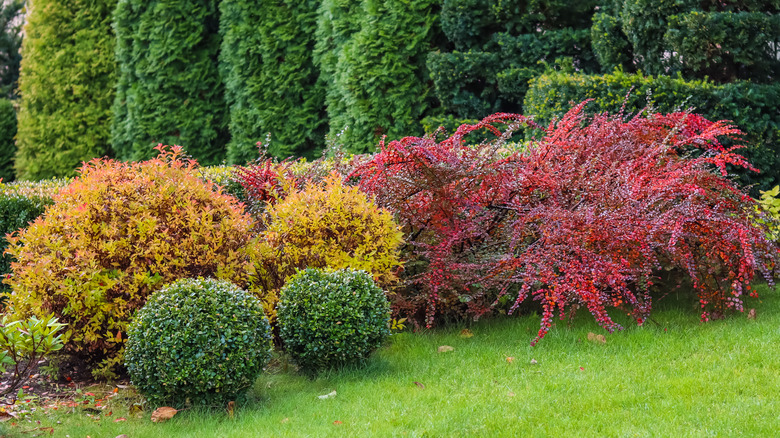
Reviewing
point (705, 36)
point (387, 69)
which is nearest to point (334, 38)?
point (387, 69)

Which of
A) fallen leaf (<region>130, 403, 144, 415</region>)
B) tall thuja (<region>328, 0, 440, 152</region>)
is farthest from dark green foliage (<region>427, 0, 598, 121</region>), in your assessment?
fallen leaf (<region>130, 403, 144, 415</region>)

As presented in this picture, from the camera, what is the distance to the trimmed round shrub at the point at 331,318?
4.17 meters

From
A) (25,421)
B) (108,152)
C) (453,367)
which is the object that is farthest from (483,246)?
(108,152)

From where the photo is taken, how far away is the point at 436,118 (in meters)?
9.14

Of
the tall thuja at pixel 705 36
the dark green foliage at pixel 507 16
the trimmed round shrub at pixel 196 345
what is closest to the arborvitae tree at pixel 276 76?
the dark green foliage at pixel 507 16

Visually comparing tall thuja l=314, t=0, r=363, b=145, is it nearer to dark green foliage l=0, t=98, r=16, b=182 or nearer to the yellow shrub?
the yellow shrub

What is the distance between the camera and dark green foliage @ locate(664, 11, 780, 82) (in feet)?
21.6

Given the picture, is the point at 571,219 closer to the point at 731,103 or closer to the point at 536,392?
the point at 536,392

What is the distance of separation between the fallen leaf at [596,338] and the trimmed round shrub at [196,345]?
207 cm

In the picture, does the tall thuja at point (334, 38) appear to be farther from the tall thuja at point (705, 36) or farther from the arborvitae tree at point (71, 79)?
the arborvitae tree at point (71, 79)

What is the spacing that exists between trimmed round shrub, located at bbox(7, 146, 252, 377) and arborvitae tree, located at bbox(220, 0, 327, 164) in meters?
6.75

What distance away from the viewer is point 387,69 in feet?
31.1

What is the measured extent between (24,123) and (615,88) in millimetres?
11466

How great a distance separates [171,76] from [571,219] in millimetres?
9424
